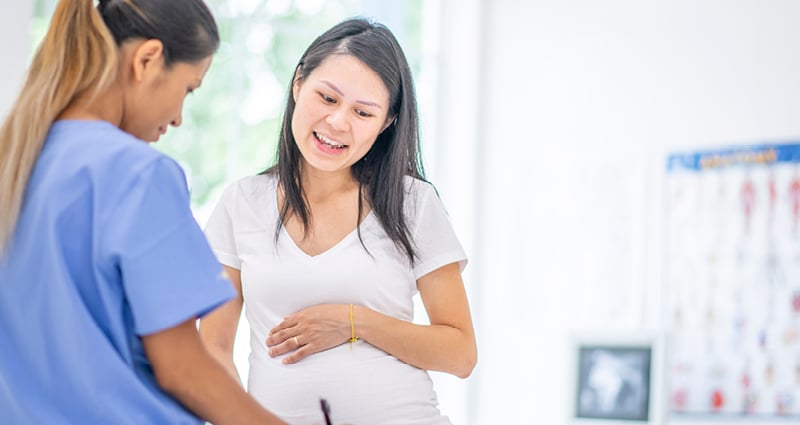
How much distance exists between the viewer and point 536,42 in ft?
14.7

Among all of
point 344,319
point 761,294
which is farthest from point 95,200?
point 761,294

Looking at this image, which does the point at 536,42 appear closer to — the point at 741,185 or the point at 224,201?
the point at 741,185

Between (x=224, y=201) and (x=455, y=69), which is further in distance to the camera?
(x=455, y=69)

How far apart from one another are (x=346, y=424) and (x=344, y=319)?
168mm

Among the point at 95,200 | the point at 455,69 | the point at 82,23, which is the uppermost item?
the point at 455,69

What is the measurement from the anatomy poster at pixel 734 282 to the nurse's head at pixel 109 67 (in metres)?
2.76

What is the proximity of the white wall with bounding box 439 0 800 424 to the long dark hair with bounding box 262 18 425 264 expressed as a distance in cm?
228

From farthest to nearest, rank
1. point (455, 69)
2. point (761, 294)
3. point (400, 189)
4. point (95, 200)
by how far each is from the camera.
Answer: point (455, 69), point (761, 294), point (400, 189), point (95, 200)

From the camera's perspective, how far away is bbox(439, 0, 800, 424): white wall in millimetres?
3842

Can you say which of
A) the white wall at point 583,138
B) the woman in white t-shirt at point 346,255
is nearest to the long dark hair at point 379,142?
the woman in white t-shirt at point 346,255

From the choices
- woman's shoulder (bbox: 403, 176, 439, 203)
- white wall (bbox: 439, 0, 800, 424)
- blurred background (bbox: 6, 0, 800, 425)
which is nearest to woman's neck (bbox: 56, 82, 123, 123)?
woman's shoulder (bbox: 403, 176, 439, 203)

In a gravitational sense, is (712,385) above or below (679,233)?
below

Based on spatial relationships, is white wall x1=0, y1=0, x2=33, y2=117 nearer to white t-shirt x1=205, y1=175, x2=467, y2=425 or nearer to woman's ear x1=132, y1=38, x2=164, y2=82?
white t-shirt x1=205, y1=175, x2=467, y2=425

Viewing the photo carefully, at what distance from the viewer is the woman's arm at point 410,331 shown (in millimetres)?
1687
